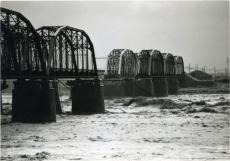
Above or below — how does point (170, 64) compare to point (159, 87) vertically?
above

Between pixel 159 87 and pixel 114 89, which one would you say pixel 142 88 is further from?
pixel 159 87

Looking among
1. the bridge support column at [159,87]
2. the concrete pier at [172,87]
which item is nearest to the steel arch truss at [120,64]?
the bridge support column at [159,87]

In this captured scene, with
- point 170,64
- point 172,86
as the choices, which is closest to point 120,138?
point 172,86

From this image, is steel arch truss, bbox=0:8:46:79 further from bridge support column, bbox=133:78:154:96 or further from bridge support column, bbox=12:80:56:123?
bridge support column, bbox=133:78:154:96

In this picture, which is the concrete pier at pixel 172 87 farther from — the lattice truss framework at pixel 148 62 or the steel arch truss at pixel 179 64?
the steel arch truss at pixel 179 64

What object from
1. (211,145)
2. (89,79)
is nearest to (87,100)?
(89,79)

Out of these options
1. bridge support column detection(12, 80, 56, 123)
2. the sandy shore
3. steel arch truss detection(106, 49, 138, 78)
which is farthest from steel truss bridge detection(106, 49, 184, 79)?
bridge support column detection(12, 80, 56, 123)

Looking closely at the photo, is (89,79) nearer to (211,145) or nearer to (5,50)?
(5,50)
